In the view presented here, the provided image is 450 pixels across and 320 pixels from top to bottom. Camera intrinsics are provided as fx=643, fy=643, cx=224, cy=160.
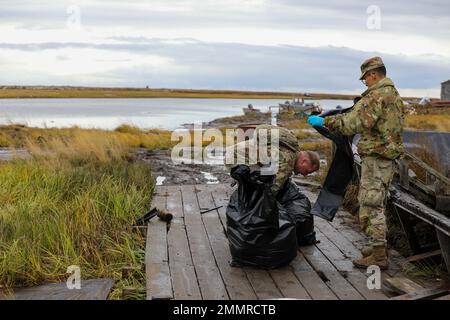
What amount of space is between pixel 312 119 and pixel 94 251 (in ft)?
8.08

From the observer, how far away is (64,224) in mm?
6492

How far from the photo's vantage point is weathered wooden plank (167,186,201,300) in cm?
521

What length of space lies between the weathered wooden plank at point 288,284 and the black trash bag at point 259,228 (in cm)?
8

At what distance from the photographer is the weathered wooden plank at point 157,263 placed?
5.18 m

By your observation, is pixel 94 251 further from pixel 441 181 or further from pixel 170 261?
pixel 441 181

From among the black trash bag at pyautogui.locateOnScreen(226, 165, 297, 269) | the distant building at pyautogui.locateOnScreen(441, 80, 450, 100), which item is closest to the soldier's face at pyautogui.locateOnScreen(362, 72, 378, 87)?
the black trash bag at pyautogui.locateOnScreen(226, 165, 297, 269)

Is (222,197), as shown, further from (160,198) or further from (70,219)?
(70,219)

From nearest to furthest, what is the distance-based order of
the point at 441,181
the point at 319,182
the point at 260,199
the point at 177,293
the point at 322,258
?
the point at 177,293 < the point at 260,199 < the point at 322,258 < the point at 441,181 < the point at 319,182

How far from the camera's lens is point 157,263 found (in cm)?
593

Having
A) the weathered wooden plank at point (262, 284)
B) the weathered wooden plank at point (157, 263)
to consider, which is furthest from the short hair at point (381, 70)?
the weathered wooden plank at point (157, 263)

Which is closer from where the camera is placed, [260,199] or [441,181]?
[260,199]

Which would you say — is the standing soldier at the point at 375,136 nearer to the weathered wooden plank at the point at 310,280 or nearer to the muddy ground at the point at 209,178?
the weathered wooden plank at the point at 310,280

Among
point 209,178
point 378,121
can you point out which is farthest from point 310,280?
point 209,178

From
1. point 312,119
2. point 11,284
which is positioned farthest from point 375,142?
point 11,284
